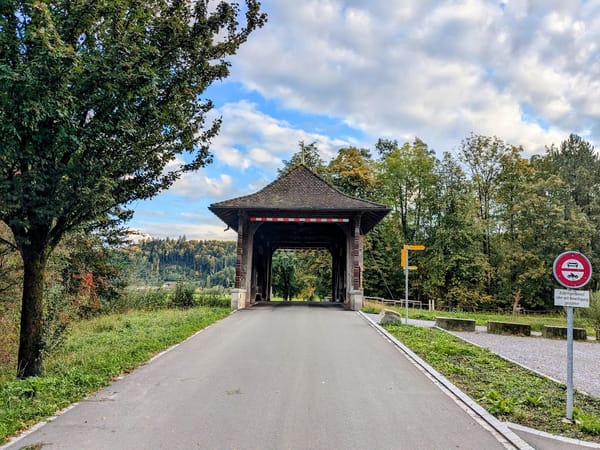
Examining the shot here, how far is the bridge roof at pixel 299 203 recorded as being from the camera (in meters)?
19.1

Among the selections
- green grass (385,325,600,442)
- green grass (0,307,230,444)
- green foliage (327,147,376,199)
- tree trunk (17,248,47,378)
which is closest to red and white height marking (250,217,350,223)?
green grass (0,307,230,444)

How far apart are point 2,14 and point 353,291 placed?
53.2 feet

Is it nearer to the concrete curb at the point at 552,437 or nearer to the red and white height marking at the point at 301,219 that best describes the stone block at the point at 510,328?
the red and white height marking at the point at 301,219

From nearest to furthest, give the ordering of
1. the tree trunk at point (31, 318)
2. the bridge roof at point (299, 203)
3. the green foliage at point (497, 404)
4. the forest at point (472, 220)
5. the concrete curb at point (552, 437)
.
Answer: the concrete curb at point (552, 437) → the green foliage at point (497, 404) → the tree trunk at point (31, 318) → the bridge roof at point (299, 203) → the forest at point (472, 220)

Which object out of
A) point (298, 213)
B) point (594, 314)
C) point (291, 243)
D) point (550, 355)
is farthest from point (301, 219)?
point (550, 355)

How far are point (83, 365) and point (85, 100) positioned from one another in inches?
162

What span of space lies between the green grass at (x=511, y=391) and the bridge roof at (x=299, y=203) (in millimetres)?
10367

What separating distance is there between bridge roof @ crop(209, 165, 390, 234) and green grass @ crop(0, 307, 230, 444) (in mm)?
6254

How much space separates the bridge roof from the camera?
19.1 m

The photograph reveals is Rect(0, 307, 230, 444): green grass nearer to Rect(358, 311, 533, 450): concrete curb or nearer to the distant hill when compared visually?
Rect(358, 311, 533, 450): concrete curb

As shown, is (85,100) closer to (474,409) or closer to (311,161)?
(474,409)

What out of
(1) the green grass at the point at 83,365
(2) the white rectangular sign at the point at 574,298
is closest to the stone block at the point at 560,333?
(2) the white rectangular sign at the point at 574,298

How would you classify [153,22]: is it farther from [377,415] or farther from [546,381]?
[546,381]

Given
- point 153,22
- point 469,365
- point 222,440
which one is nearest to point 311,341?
point 469,365
